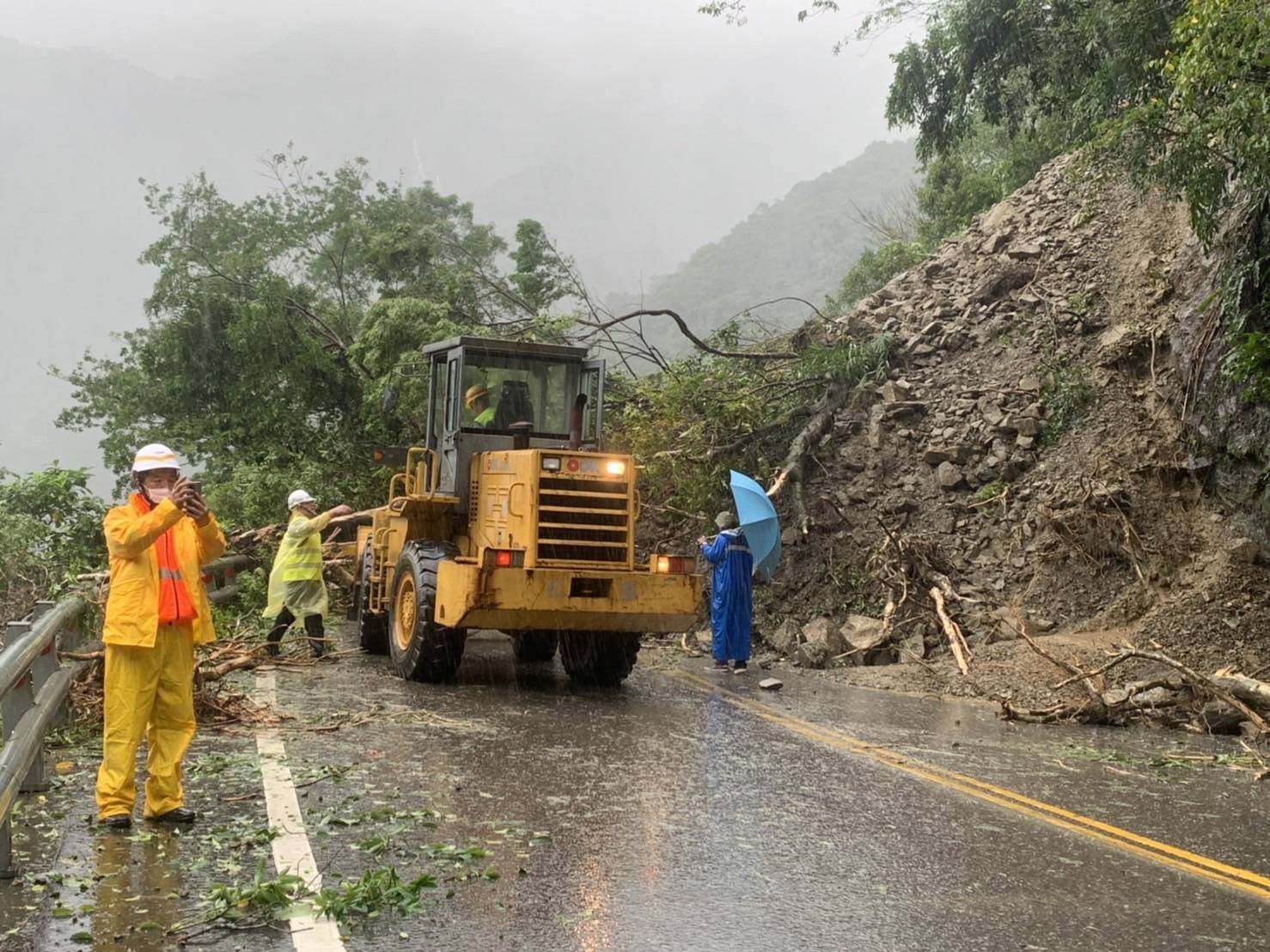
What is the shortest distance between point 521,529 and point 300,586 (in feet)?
11.2

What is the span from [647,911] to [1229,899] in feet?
8.09

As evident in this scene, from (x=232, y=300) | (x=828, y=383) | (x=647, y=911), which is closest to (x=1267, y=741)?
(x=647, y=911)

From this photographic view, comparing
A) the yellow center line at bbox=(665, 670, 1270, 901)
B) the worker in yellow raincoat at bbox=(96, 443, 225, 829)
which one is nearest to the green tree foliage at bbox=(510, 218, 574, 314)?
the yellow center line at bbox=(665, 670, 1270, 901)

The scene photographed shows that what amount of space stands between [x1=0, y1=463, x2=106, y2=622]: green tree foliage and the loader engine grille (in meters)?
6.05

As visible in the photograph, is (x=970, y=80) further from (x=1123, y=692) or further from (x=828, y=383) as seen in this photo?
(x=1123, y=692)

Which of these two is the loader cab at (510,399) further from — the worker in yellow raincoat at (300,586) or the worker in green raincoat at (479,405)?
the worker in yellow raincoat at (300,586)

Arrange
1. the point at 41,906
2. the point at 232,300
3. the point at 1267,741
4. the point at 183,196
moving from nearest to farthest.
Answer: the point at 41,906, the point at 1267,741, the point at 232,300, the point at 183,196

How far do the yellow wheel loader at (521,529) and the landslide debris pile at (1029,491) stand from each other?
3281mm

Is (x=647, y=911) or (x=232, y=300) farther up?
(x=232, y=300)

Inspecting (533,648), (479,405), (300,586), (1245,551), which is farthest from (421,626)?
(1245,551)

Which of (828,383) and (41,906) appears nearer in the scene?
(41,906)

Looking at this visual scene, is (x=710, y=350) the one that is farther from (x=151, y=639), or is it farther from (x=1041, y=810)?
(x=151, y=639)

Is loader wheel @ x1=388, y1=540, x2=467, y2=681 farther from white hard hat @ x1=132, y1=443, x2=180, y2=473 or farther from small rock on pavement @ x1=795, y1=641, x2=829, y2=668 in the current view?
white hard hat @ x1=132, y1=443, x2=180, y2=473

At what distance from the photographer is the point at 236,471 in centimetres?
2158
